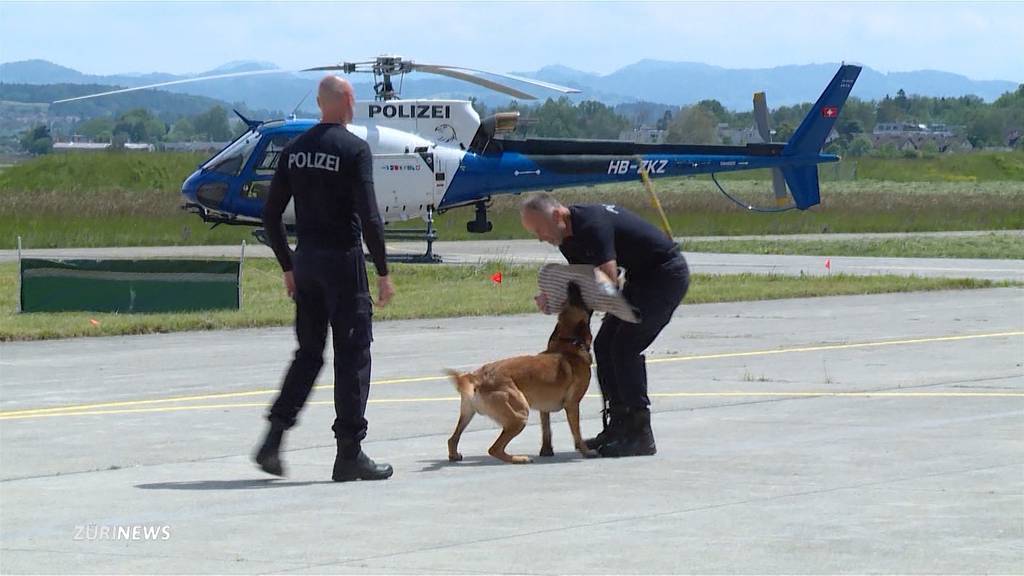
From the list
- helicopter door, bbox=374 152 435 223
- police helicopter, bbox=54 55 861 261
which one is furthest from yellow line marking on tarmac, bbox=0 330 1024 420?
helicopter door, bbox=374 152 435 223

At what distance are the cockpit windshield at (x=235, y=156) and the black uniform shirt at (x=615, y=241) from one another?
19943 millimetres

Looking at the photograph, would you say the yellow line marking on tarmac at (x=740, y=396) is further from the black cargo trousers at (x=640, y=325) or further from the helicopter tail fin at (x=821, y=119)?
the helicopter tail fin at (x=821, y=119)

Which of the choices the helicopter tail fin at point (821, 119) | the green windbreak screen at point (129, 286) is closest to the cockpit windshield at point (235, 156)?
the green windbreak screen at point (129, 286)

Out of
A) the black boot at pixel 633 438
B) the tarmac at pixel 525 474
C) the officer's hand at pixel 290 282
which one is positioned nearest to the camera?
the tarmac at pixel 525 474

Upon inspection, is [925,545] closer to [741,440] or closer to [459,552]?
[459,552]

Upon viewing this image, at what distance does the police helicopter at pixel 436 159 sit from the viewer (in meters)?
28.7

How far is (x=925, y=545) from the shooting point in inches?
267

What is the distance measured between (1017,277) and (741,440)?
56.0 feet

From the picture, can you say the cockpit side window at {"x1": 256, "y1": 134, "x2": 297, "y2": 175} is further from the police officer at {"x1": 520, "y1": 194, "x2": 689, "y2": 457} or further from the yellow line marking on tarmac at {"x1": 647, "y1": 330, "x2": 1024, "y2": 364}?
the police officer at {"x1": 520, "y1": 194, "x2": 689, "y2": 457}

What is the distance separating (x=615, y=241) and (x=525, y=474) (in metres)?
1.54

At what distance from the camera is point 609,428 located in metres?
9.62

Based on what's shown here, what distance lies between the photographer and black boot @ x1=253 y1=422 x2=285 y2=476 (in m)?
8.67

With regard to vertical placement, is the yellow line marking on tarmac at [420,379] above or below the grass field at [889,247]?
above

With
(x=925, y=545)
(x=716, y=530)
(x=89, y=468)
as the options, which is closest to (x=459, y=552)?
(x=716, y=530)
